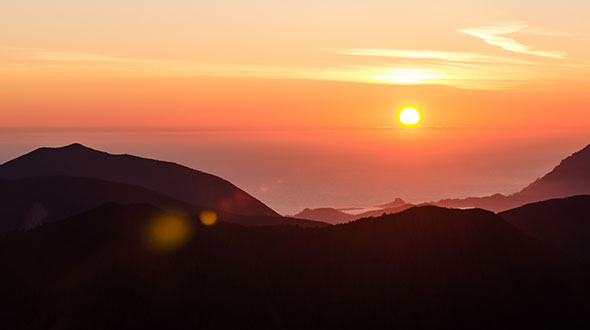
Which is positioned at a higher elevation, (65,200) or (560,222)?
(65,200)

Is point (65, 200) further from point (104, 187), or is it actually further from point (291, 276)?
point (291, 276)

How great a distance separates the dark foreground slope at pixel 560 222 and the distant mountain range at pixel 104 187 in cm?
3308

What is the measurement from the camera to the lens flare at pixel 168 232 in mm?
61281

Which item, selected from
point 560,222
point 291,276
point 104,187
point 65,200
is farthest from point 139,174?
point 291,276

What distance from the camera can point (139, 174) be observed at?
6171 inches

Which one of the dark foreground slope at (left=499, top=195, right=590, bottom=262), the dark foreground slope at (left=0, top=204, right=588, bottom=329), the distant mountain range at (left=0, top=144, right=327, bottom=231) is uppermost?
the distant mountain range at (left=0, top=144, right=327, bottom=231)

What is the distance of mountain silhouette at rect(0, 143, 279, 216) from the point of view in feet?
495

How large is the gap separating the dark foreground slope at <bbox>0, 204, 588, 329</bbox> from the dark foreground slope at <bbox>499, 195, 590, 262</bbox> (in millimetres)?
24651

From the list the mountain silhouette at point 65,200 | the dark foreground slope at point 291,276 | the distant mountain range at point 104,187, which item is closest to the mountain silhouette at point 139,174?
the distant mountain range at point 104,187

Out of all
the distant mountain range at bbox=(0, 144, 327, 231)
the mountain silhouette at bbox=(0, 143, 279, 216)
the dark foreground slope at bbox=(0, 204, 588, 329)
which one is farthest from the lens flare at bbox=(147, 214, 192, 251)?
the mountain silhouette at bbox=(0, 143, 279, 216)

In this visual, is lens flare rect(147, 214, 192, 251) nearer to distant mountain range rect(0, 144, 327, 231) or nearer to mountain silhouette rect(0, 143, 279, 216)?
distant mountain range rect(0, 144, 327, 231)

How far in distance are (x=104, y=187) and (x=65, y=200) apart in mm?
8696

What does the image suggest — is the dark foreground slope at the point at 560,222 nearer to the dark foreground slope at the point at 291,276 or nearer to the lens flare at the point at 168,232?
the dark foreground slope at the point at 291,276

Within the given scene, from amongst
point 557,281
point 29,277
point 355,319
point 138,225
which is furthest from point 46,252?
point 557,281
